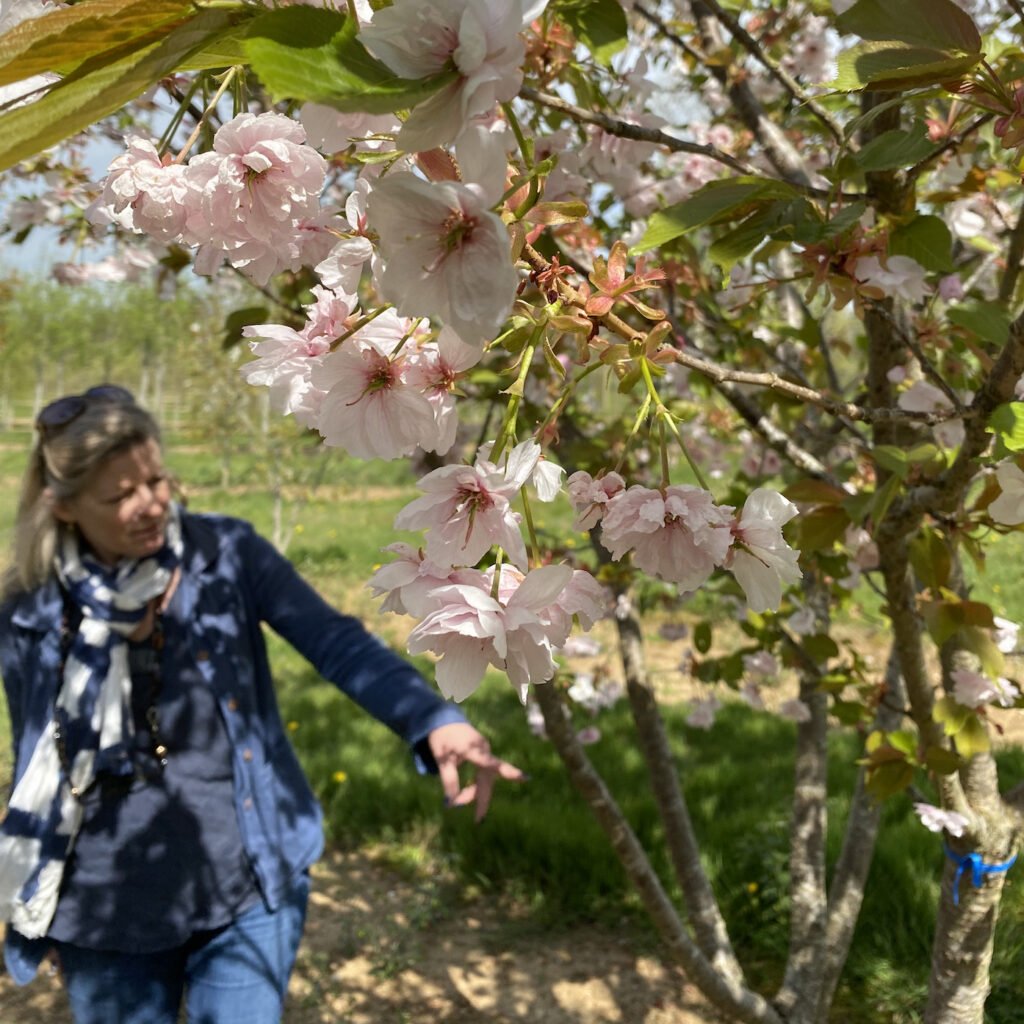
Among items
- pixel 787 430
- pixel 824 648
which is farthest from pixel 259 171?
pixel 787 430

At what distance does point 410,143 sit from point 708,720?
379 cm

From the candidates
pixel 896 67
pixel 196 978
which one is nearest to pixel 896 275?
pixel 896 67

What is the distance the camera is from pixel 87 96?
389 millimetres

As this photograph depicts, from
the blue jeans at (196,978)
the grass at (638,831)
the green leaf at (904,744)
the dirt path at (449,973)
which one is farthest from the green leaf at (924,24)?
the dirt path at (449,973)

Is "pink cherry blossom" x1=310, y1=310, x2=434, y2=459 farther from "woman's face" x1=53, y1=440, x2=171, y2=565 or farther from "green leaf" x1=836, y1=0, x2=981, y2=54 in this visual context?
"woman's face" x1=53, y1=440, x2=171, y2=565

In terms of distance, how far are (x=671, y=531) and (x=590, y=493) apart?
7cm

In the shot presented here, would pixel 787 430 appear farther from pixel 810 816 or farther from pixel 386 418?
pixel 386 418

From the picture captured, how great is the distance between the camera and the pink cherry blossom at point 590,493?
71 cm

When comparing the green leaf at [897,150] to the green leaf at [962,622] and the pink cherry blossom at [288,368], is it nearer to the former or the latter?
the pink cherry blossom at [288,368]

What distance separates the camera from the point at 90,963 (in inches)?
78.7

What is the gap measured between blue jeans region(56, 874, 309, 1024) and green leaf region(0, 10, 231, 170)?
6.68 feet

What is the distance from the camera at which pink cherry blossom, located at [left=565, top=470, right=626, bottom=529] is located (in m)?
0.71

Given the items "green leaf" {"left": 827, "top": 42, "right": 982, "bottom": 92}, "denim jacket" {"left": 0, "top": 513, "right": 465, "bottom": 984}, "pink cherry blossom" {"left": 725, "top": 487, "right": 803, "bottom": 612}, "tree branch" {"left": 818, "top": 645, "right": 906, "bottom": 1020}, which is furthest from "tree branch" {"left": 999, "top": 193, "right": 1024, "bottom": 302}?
"denim jacket" {"left": 0, "top": 513, "right": 465, "bottom": 984}

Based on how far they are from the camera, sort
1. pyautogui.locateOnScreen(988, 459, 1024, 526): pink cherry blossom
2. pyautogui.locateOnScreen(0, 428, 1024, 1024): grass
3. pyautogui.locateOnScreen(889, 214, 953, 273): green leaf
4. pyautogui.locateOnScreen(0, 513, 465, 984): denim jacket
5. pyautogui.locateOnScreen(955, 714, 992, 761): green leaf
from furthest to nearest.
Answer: pyautogui.locateOnScreen(0, 428, 1024, 1024): grass
pyautogui.locateOnScreen(0, 513, 465, 984): denim jacket
pyautogui.locateOnScreen(955, 714, 992, 761): green leaf
pyautogui.locateOnScreen(889, 214, 953, 273): green leaf
pyautogui.locateOnScreen(988, 459, 1024, 526): pink cherry blossom
